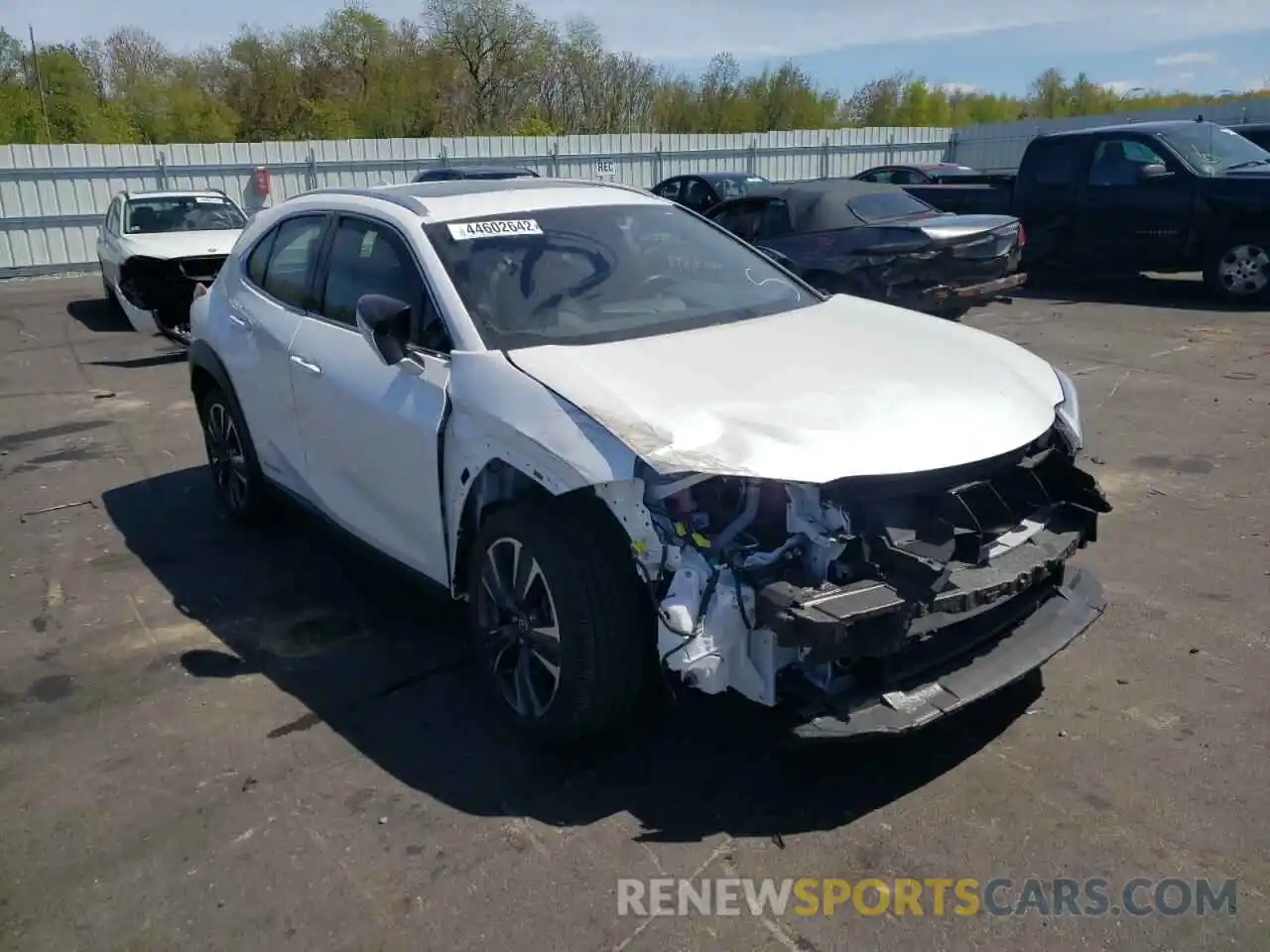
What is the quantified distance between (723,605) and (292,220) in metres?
3.28

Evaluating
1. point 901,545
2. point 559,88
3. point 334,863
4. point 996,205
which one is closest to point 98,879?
point 334,863

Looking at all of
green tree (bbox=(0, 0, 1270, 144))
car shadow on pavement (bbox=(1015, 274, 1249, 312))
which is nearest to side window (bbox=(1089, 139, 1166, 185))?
car shadow on pavement (bbox=(1015, 274, 1249, 312))

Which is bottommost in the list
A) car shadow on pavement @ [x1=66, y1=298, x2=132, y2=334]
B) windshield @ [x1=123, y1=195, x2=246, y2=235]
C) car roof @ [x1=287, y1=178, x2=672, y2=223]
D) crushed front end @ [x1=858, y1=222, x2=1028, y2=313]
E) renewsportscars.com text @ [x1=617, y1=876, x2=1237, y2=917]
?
car shadow on pavement @ [x1=66, y1=298, x2=132, y2=334]

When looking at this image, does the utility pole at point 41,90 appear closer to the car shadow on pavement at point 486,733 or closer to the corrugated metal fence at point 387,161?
the corrugated metal fence at point 387,161

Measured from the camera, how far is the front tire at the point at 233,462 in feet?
18.0

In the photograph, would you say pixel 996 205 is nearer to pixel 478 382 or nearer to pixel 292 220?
pixel 292 220

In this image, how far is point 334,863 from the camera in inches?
120

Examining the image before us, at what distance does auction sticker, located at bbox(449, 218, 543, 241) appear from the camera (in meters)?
4.10

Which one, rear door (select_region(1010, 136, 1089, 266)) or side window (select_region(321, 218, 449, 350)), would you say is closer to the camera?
side window (select_region(321, 218, 449, 350))

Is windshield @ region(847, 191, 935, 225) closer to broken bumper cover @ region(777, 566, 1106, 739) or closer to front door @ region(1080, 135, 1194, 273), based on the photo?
front door @ region(1080, 135, 1194, 273)

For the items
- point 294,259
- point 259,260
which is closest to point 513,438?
point 294,259

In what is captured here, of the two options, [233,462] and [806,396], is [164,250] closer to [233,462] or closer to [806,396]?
[233,462]

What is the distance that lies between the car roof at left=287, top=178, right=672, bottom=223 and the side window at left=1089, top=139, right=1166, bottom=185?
31.2ft

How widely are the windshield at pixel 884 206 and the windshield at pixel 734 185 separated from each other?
20.7ft
